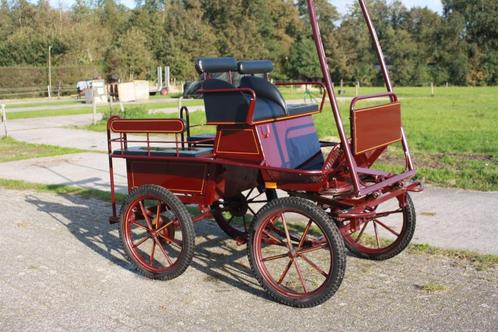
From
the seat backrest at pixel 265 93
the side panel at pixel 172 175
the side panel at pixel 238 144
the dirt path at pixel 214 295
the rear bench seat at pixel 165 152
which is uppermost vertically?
the seat backrest at pixel 265 93

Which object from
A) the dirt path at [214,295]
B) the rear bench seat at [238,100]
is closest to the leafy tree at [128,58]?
the dirt path at [214,295]

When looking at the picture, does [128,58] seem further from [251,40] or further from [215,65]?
[215,65]

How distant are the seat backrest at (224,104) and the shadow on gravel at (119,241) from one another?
132cm

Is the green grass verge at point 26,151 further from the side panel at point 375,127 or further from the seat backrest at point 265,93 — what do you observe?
the side panel at point 375,127

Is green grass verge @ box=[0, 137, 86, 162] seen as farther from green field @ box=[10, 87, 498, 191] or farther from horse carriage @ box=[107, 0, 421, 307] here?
horse carriage @ box=[107, 0, 421, 307]

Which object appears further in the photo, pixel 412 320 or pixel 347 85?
pixel 347 85

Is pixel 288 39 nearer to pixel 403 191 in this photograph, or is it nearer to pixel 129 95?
pixel 129 95

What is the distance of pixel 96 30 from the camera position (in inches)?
2287

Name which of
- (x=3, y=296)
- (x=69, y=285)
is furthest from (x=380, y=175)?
(x=3, y=296)

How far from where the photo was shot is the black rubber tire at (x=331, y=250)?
156 inches

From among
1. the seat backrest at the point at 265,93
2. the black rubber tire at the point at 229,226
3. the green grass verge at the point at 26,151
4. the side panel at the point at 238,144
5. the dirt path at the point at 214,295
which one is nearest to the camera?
the dirt path at the point at 214,295

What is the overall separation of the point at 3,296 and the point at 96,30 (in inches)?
2242

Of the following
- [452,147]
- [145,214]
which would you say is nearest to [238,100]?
[145,214]

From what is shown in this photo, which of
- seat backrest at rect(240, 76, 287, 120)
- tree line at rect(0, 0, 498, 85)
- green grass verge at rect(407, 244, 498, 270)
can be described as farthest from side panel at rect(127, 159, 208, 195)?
tree line at rect(0, 0, 498, 85)
